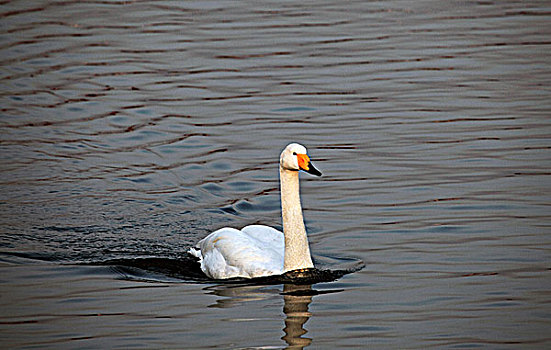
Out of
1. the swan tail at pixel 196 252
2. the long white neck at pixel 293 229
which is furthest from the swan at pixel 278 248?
the swan tail at pixel 196 252

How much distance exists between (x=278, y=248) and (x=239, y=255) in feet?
2.35

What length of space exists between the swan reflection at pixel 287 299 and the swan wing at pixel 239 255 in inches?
10.2

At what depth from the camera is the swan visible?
10622 millimetres

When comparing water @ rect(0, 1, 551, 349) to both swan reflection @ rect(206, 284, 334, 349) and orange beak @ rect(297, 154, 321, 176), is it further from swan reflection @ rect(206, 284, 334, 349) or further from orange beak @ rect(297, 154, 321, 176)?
orange beak @ rect(297, 154, 321, 176)

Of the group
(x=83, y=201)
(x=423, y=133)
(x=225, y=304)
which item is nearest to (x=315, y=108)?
(x=423, y=133)

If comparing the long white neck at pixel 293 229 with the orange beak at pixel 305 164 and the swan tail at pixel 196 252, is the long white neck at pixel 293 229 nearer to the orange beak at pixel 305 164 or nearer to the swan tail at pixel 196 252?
the orange beak at pixel 305 164

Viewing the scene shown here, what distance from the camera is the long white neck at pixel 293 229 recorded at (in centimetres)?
1070

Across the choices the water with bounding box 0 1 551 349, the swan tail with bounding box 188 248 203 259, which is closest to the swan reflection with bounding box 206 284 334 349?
the water with bounding box 0 1 551 349

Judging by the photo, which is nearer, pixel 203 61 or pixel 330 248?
pixel 330 248

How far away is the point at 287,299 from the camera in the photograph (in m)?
10.1

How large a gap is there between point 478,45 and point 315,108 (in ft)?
18.1

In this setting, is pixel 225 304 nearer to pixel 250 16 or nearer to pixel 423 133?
pixel 423 133

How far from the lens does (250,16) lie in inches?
1068

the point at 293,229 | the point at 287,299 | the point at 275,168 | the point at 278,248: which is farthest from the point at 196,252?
the point at 275,168
